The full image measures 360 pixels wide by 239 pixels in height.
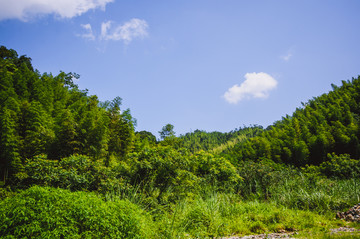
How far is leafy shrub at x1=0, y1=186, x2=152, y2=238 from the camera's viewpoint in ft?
8.16

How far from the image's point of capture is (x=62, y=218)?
8.88 feet

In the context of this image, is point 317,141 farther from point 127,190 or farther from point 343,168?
point 127,190

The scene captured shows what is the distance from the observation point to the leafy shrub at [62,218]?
8.16 feet

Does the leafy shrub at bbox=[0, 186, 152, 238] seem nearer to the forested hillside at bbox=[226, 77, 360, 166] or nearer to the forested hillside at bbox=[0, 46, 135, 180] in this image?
the forested hillside at bbox=[0, 46, 135, 180]

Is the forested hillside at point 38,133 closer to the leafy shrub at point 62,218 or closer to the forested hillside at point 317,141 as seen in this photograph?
the leafy shrub at point 62,218

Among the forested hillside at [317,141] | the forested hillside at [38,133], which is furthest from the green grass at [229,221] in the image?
the forested hillside at [317,141]

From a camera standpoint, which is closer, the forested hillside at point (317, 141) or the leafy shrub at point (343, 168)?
the leafy shrub at point (343, 168)

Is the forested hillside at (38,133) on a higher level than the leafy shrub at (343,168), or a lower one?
higher

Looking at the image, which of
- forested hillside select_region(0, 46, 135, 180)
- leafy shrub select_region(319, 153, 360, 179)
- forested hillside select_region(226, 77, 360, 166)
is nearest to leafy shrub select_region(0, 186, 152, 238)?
forested hillside select_region(0, 46, 135, 180)

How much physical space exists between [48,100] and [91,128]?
26.3 feet

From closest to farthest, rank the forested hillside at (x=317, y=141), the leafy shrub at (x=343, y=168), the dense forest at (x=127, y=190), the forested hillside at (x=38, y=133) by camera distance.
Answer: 1. the dense forest at (x=127, y=190)
2. the forested hillside at (x=38, y=133)
3. the leafy shrub at (x=343, y=168)
4. the forested hillside at (x=317, y=141)

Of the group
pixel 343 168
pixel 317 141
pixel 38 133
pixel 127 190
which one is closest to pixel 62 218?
pixel 127 190

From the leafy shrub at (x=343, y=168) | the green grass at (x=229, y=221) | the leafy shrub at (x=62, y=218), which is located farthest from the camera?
the leafy shrub at (x=343, y=168)

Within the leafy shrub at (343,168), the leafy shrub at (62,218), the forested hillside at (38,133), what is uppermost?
the forested hillside at (38,133)
